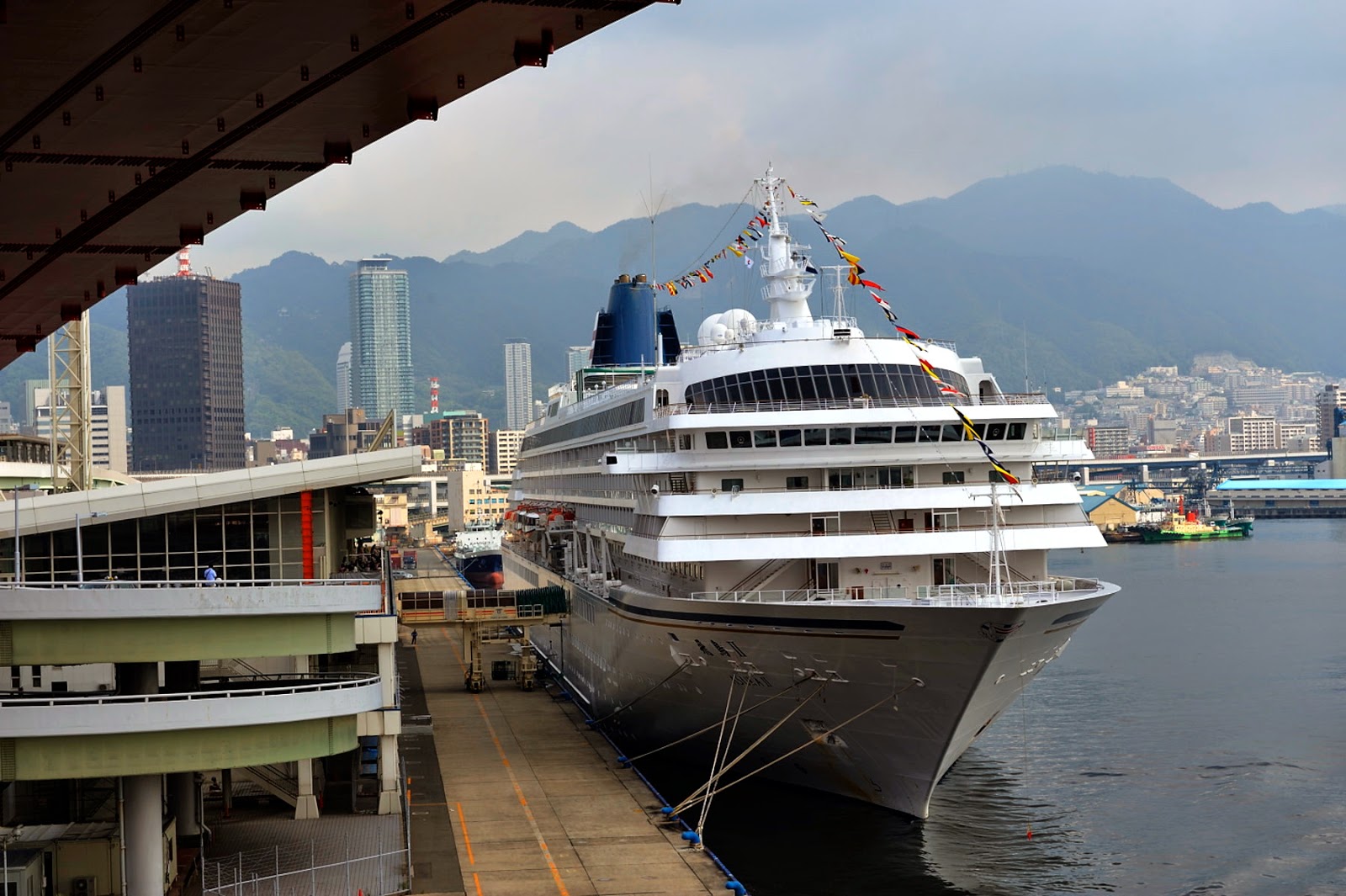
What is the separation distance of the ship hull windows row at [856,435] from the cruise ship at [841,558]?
1.5 inches

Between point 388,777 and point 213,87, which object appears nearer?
point 213,87

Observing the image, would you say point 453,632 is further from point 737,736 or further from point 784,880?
point 784,880

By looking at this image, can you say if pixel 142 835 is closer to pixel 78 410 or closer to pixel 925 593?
pixel 925 593

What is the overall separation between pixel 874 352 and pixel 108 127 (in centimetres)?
1728

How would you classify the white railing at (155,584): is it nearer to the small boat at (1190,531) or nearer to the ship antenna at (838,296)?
the ship antenna at (838,296)

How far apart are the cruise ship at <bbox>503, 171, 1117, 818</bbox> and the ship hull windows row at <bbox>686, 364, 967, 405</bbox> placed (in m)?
0.04

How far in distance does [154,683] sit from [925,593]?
11.9 meters

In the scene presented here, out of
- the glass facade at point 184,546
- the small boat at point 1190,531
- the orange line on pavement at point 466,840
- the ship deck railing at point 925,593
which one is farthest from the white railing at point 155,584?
the small boat at point 1190,531

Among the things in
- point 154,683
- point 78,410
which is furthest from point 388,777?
point 78,410

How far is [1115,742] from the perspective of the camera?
114ft

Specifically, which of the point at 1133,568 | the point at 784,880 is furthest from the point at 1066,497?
the point at 1133,568

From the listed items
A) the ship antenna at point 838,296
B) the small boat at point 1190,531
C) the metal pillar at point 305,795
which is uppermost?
the ship antenna at point 838,296

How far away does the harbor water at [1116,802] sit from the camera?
23578 millimetres

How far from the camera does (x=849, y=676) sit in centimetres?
2359
